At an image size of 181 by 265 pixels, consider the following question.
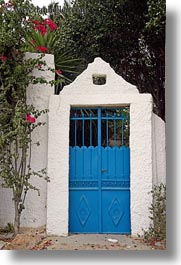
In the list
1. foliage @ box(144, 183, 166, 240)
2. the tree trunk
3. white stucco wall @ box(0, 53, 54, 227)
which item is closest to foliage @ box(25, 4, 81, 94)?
white stucco wall @ box(0, 53, 54, 227)

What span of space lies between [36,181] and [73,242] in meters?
0.84

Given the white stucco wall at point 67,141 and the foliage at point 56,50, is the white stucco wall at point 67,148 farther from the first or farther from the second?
the foliage at point 56,50

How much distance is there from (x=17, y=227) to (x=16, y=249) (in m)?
0.45

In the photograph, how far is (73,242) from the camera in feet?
14.3

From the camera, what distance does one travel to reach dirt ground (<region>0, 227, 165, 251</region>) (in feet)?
13.6

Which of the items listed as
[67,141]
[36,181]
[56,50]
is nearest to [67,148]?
[67,141]

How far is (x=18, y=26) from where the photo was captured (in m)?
4.61

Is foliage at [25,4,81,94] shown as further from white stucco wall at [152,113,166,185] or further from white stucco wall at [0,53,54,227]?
white stucco wall at [152,113,166,185]

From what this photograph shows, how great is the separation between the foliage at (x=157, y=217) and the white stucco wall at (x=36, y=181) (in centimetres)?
122

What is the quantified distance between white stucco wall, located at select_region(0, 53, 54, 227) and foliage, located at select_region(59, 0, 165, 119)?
193 centimetres

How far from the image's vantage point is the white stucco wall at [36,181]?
15.5 feet

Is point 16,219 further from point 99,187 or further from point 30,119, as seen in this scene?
point 30,119

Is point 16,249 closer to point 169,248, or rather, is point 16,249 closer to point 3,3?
point 169,248

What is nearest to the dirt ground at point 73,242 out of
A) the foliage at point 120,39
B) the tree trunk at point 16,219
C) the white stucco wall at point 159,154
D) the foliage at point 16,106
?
the tree trunk at point 16,219
